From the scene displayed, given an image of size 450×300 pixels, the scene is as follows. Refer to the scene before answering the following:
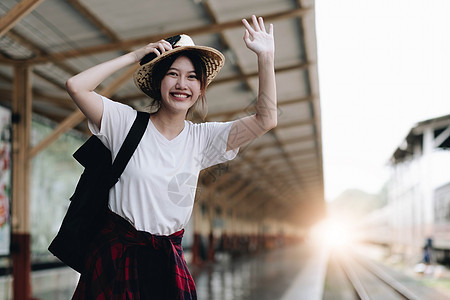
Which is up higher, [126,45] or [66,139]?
[126,45]

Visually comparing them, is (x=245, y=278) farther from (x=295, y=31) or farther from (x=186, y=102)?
(x=186, y=102)

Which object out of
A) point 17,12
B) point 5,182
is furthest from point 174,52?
point 5,182

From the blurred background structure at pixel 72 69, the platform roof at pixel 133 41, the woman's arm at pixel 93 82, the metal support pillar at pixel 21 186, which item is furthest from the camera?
the metal support pillar at pixel 21 186

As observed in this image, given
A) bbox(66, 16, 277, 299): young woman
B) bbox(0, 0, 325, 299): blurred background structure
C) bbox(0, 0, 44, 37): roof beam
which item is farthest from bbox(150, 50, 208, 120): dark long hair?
bbox(0, 0, 44, 37): roof beam

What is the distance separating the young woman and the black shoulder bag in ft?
0.08

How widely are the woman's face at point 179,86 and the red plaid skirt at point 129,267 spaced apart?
0.37m

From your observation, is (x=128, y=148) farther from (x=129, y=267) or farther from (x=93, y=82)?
(x=129, y=267)

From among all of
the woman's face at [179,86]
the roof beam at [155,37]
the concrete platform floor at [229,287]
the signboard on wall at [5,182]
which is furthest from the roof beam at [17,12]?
the concrete platform floor at [229,287]

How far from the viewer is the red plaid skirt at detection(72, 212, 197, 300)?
55.0 inches

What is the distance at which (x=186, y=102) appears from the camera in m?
1.55

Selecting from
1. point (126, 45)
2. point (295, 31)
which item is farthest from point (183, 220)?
point (295, 31)

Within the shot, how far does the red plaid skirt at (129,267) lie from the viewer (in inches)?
55.0

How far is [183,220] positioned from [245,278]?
11389mm

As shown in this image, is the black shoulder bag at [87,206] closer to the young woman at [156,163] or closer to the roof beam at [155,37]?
the young woman at [156,163]
